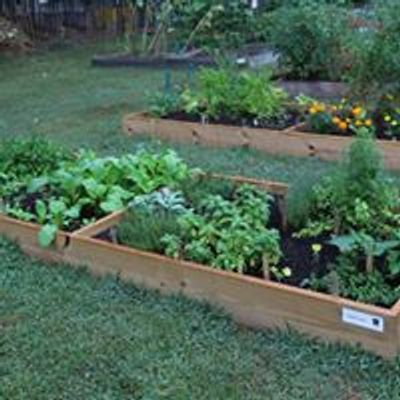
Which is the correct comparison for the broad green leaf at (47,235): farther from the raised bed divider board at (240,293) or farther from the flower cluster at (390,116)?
the flower cluster at (390,116)

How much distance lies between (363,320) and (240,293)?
599 mm

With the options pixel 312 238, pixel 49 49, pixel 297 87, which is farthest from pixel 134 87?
pixel 312 238

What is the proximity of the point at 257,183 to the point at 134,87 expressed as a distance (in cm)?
520

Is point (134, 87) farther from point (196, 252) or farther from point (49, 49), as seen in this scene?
point (196, 252)

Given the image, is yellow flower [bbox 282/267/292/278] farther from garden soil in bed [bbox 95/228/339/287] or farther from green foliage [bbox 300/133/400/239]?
green foliage [bbox 300/133/400/239]

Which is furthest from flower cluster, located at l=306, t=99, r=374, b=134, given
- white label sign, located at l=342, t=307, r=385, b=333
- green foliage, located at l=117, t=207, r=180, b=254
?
white label sign, located at l=342, t=307, r=385, b=333

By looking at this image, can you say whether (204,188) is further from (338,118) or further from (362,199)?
(338,118)

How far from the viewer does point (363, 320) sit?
309cm

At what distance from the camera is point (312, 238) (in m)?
3.94

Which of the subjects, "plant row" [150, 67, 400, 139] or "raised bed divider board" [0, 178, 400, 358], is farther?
"plant row" [150, 67, 400, 139]

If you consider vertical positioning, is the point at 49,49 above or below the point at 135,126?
below

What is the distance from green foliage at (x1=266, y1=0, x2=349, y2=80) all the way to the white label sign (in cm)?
501

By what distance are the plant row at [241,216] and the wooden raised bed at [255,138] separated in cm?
148

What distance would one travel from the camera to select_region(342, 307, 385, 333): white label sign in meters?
3.06
